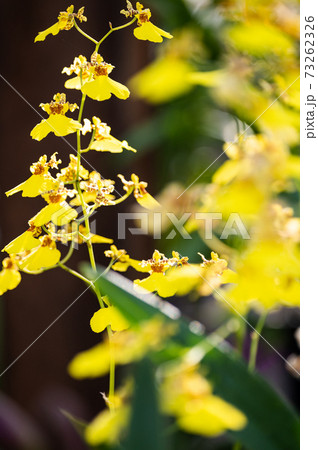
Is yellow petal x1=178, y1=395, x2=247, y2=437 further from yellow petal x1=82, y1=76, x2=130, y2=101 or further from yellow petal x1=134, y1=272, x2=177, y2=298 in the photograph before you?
yellow petal x1=82, y1=76, x2=130, y2=101

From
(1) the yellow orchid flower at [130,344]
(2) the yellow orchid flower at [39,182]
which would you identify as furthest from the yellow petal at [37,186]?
(1) the yellow orchid flower at [130,344]

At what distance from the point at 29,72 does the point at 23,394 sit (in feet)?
1.54

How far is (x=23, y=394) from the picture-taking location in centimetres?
87

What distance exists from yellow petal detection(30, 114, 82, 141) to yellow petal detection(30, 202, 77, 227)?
0.04 meters

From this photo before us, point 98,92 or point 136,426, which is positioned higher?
point 98,92

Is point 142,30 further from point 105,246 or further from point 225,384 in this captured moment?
point 105,246

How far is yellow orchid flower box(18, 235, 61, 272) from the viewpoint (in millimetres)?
349

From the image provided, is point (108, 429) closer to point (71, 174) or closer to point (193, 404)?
point (193, 404)

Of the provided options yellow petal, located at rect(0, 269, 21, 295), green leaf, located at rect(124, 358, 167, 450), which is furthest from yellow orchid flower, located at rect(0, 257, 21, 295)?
green leaf, located at rect(124, 358, 167, 450)

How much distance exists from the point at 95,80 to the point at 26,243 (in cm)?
11

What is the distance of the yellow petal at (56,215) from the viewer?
1.15ft

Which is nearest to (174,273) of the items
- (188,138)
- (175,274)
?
(175,274)

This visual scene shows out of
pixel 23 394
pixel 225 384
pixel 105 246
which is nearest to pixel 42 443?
pixel 23 394

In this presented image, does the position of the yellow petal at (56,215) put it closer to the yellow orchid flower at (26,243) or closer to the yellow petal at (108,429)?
the yellow orchid flower at (26,243)
